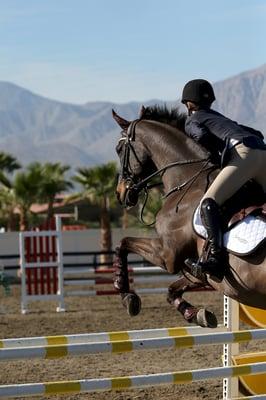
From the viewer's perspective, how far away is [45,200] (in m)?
32.3

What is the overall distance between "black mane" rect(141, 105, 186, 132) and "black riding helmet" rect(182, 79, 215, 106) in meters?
0.55

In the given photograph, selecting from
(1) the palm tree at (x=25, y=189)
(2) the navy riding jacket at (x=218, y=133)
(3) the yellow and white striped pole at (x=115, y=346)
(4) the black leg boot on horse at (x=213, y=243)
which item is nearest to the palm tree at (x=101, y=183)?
(1) the palm tree at (x=25, y=189)

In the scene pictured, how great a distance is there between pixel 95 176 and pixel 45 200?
3.20 m

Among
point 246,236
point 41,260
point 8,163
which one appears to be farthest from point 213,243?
point 8,163

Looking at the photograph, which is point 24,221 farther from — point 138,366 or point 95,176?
point 138,366

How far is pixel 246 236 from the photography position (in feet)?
18.2

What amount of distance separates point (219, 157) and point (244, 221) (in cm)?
65

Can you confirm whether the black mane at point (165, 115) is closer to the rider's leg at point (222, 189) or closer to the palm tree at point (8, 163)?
the rider's leg at point (222, 189)

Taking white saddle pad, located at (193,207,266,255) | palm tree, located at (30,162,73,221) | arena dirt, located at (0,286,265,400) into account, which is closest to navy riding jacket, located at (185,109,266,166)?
white saddle pad, located at (193,207,266,255)

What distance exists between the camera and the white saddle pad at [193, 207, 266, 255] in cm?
550

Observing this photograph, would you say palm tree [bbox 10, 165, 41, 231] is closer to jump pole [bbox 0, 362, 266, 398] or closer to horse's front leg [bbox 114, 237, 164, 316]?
horse's front leg [bbox 114, 237, 164, 316]

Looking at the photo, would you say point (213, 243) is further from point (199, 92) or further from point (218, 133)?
point (199, 92)

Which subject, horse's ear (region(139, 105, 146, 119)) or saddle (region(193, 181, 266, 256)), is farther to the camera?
horse's ear (region(139, 105, 146, 119))

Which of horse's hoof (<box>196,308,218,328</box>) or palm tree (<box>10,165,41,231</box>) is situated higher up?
palm tree (<box>10,165,41,231</box>)
